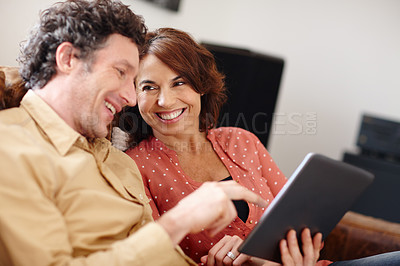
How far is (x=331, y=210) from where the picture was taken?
3.73 ft

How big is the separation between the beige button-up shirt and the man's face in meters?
0.05

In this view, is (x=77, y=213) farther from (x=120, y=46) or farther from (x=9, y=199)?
(x=120, y=46)

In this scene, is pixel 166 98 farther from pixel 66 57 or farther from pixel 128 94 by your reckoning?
pixel 66 57

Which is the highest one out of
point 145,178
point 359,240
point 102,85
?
point 102,85

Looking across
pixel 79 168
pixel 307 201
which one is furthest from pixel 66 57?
pixel 307 201

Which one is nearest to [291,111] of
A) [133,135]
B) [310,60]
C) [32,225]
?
[310,60]

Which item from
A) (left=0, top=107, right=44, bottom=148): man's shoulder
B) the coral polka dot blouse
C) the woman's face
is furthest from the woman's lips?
(left=0, top=107, right=44, bottom=148): man's shoulder

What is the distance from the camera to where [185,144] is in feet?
5.37

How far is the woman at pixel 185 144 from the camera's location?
1.43m

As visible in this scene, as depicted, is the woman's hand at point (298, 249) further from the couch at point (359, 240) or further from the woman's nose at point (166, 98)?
the woman's nose at point (166, 98)

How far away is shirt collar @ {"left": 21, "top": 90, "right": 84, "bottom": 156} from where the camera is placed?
952 millimetres

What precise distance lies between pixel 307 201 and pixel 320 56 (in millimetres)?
2727

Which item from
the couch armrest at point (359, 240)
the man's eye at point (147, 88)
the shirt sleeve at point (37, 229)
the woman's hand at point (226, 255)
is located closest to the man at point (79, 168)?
the shirt sleeve at point (37, 229)

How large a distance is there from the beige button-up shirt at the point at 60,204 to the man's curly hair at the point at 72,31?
10cm
